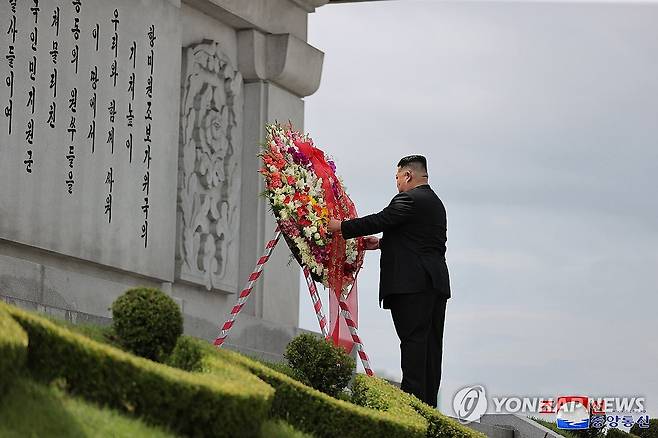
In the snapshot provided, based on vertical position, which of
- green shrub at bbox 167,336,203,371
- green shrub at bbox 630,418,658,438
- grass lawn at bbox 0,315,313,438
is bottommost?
grass lawn at bbox 0,315,313,438

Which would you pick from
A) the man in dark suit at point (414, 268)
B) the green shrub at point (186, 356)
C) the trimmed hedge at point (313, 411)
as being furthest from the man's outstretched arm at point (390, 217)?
the green shrub at point (186, 356)

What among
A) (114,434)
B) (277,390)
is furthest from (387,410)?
(114,434)

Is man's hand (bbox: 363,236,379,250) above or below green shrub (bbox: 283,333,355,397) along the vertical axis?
above

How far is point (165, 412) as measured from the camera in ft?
16.7

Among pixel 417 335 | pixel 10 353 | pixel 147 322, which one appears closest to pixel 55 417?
pixel 10 353

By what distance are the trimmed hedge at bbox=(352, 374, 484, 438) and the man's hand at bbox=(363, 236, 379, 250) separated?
57.1 inches

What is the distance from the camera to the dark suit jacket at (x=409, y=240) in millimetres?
8086

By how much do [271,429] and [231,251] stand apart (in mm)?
5961

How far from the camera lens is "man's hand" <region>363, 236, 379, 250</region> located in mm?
8953

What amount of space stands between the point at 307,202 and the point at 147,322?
2.86m

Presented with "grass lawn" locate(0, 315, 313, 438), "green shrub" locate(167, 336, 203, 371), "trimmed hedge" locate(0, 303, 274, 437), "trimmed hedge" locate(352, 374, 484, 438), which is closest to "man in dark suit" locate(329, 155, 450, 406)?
"trimmed hedge" locate(352, 374, 484, 438)

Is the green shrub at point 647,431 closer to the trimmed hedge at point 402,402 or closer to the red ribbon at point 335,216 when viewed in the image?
the red ribbon at point 335,216

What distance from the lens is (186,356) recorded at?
20.0ft

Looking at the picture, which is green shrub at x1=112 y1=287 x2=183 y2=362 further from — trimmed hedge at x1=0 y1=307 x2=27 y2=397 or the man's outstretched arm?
the man's outstretched arm
